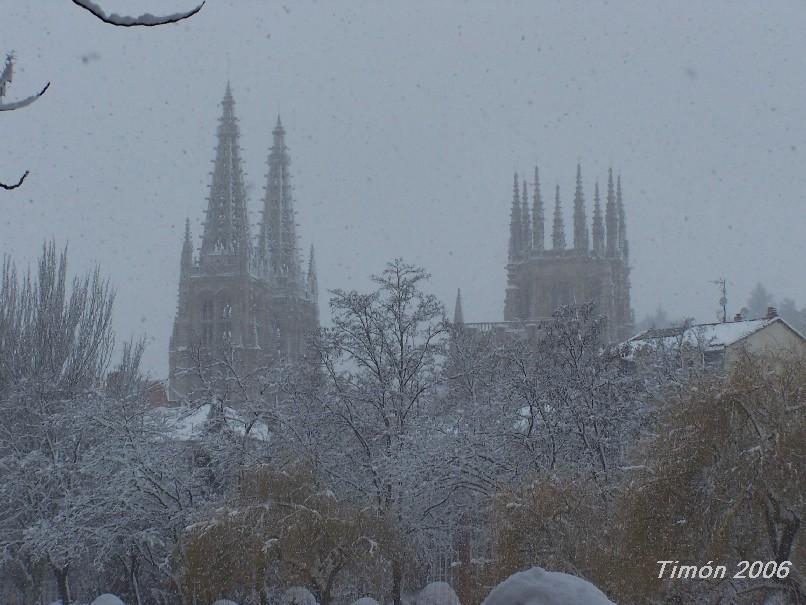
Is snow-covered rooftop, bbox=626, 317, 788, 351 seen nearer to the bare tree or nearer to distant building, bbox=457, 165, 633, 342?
the bare tree

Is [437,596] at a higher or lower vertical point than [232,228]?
lower

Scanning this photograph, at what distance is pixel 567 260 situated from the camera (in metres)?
78.6

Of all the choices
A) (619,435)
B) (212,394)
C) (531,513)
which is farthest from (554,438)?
(212,394)

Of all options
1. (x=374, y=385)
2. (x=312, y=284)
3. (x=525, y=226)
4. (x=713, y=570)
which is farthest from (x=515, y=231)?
(x=713, y=570)

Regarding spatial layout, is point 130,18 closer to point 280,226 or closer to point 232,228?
point 232,228

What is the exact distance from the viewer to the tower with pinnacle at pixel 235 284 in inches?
2840

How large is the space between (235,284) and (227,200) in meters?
6.73

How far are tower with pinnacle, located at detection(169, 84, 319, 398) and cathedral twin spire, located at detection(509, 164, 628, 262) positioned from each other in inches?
716

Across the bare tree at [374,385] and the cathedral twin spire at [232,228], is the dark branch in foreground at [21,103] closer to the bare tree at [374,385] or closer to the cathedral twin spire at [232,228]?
the bare tree at [374,385]

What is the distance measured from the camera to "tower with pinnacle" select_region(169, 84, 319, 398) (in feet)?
237

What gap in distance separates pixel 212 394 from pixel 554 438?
8641mm

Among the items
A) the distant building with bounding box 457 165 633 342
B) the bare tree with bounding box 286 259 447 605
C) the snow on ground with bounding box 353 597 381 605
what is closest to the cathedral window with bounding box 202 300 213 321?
the distant building with bounding box 457 165 633 342

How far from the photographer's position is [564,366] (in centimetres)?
2478

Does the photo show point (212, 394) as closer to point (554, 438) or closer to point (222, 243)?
point (554, 438)
